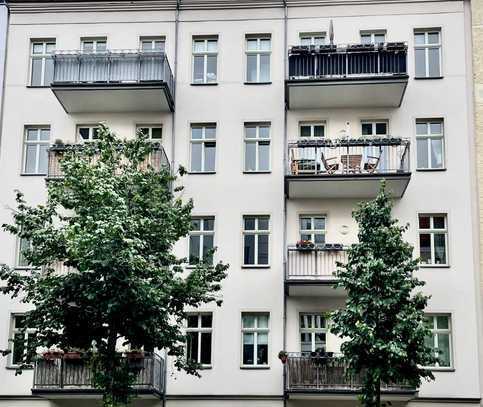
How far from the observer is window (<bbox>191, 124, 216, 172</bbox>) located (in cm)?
2772

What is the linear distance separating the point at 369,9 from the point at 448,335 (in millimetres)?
10194

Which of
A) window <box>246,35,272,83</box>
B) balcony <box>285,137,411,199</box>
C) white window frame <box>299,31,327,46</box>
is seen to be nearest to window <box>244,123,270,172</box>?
balcony <box>285,137,411,199</box>

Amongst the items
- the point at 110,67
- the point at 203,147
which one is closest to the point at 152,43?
the point at 110,67

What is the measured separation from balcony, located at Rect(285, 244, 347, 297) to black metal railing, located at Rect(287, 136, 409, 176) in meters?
2.18

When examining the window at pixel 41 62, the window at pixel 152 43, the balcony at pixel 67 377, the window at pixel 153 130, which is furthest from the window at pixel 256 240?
the window at pixel 41 62

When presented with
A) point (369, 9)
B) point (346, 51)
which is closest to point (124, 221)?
point (346, 51)

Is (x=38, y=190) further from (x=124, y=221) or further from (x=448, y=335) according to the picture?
(x=448, y=335)

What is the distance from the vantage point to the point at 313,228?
27.0 meters

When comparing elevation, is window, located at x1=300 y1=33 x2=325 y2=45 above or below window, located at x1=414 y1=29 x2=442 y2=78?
above

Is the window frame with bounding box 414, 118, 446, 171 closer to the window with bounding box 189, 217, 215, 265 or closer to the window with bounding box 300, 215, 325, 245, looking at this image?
the window with bounding box 300, 215, 325, 245

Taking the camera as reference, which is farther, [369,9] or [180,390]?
[369,9]

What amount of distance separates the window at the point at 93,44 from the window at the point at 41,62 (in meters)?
1.01

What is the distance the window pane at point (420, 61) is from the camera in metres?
27.8

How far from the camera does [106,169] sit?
20656 mm
